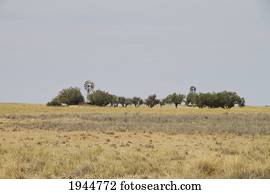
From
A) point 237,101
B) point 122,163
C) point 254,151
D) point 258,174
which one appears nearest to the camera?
point 258,174

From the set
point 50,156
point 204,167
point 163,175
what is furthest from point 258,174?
point 50,156

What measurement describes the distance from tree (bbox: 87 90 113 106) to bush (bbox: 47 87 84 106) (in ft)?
12.4

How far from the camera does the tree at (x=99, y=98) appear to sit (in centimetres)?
10331

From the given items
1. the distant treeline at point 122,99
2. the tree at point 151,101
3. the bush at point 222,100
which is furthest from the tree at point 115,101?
the bush at point 222,100

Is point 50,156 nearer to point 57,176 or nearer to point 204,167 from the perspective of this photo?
point 57,176

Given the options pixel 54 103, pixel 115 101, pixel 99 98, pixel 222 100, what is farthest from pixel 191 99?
pixel 54 103

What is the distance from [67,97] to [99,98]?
820cm

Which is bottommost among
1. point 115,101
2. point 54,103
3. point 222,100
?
point 54,103

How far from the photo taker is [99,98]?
4082 inches

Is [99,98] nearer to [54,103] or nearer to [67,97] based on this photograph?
[67,97]

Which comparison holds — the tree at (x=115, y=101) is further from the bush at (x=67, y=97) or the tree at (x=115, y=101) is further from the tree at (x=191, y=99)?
the tree at (x=191, y=99)

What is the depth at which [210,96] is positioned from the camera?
103m
